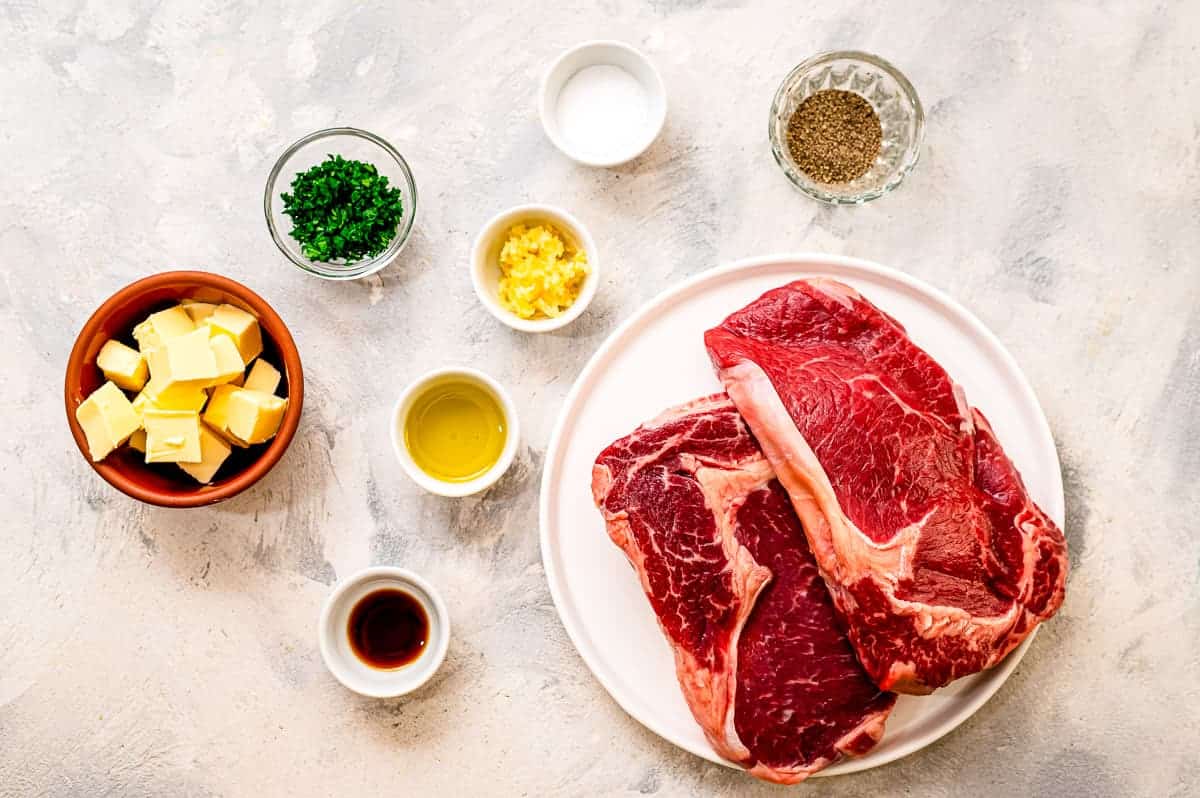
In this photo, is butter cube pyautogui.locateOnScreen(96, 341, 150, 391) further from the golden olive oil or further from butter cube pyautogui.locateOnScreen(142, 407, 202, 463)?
the golden olive oil

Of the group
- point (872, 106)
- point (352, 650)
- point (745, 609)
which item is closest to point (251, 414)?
point (352, 650)

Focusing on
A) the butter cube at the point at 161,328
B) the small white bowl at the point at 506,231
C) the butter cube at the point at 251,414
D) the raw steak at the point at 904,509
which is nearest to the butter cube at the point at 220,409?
the butter cube at the point at 251,414

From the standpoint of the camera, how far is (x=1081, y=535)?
263cm

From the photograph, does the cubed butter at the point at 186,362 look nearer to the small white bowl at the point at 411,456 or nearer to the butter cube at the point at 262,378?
the butter cube at the point at 262,378

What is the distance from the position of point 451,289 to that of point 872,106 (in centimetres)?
128

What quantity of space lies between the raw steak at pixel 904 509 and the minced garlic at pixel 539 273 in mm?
488

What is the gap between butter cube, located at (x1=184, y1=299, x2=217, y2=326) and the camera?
252cm

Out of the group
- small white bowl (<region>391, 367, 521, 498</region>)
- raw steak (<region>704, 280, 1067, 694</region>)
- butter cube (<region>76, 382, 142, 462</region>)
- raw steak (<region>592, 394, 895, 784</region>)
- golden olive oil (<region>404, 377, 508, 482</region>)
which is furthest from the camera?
golden olive oil (<region>404, 377, 508, 482</region>)

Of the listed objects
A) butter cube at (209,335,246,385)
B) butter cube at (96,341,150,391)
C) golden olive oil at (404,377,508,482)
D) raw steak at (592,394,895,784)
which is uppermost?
butter cube at (96,341,150,391)

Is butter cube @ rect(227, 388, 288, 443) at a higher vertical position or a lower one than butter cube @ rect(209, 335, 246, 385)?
lower

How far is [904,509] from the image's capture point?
222cm

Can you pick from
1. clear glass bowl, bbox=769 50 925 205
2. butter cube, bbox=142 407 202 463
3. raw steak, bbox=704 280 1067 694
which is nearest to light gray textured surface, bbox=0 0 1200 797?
clear glass bowl, bbox=769 50 925 205

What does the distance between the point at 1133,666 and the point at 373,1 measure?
110 inches

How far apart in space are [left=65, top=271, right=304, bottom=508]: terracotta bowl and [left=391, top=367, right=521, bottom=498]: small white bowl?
0.26 meters
